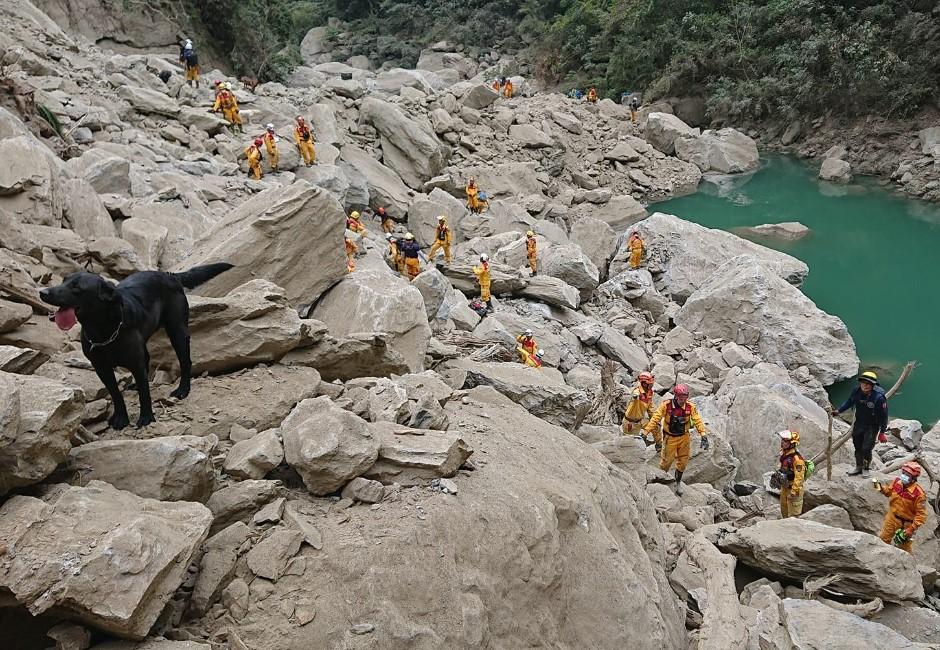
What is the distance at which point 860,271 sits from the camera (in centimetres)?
1978

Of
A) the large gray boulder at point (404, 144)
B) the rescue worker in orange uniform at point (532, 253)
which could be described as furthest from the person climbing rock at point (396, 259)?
the large gray boulder at point (404, 144)

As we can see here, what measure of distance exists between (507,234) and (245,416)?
46.6 ft

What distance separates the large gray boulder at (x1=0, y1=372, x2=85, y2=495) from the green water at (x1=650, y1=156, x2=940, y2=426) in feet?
44.9

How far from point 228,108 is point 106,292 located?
51.4ft

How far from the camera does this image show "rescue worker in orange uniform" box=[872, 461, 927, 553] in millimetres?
6961

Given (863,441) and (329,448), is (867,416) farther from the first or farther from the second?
(329,448)

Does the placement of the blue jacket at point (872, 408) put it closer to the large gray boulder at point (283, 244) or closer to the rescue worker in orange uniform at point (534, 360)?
the rescue worker in orange uniform at point (534, 360)

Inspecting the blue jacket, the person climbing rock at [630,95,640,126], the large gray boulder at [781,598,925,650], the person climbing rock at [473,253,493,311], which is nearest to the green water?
the blue jacket

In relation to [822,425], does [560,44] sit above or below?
above

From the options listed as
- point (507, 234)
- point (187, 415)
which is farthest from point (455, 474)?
point (507, 234)

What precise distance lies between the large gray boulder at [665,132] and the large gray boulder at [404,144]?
440 inches

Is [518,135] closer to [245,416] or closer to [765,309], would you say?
[765,309]

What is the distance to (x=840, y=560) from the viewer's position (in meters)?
5.84

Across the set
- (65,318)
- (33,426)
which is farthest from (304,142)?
(33,426)
